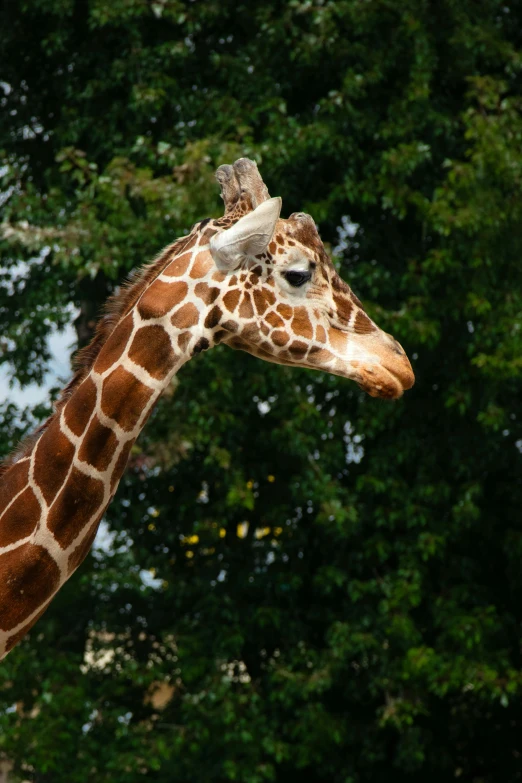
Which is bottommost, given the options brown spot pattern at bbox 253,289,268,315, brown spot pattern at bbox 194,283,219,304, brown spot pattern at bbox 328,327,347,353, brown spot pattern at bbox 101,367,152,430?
brown spot pattern at bbox 328,327,347,353

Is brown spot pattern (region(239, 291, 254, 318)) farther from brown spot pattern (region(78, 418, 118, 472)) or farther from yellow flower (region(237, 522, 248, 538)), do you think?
yellow flower (region(237, 522, 248, 538))

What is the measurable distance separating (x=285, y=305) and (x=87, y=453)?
74cm

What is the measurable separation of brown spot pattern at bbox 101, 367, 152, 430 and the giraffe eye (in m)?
0.55

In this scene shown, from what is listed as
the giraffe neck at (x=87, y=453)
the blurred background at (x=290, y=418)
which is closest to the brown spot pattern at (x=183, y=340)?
the giraffe neck at (x=87, y=453)

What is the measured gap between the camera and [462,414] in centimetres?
975

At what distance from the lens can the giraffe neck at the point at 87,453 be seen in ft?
11.1

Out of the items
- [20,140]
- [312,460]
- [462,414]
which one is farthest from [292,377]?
[20,140]

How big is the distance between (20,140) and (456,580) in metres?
5.81

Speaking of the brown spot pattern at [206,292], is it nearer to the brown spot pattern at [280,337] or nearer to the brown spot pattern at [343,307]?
the brown spot pattern at [280,337]

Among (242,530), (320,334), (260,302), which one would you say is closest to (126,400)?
(260,302)

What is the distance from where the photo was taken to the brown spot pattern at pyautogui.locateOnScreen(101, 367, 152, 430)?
343cm

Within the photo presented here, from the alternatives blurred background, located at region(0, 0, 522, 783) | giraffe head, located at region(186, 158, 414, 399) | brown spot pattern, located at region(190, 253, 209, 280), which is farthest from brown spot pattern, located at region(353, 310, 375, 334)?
blurred background, located at region(0, 0, 522, 783)

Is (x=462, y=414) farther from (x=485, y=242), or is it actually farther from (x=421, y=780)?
(x=421, y=780)

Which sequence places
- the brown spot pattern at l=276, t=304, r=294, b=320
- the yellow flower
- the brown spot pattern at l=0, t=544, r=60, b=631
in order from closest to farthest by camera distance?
the brown spot pattern at l=0, t=544, r=60, b=631 < the brown spot pattern at l=276, t=304, r=294, b=320 < the yellow flower
